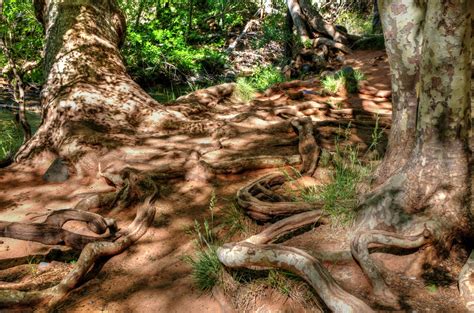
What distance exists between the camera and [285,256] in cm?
229

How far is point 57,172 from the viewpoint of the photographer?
4.50 m

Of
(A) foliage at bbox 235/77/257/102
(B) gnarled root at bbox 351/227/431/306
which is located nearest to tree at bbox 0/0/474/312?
(B) gnarled root at bbox 351/227/431/306

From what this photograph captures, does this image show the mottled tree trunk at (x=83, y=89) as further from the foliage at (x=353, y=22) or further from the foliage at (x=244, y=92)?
the foliage at (x=353, y=22)

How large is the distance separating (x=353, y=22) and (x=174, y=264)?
15851mm

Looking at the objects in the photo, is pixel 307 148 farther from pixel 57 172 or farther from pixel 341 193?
pixel 57 172

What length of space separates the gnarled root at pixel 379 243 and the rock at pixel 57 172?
11.6 ft

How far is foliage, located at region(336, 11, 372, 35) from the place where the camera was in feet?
51.6

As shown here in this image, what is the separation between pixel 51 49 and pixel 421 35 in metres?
5.44

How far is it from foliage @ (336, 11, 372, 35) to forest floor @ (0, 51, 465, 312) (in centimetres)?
1365

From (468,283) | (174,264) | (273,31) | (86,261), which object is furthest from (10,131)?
(273,31)

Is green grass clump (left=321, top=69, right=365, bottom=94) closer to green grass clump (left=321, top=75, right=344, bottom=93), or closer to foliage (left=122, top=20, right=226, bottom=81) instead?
green grass clump (left=321, top=75, right=344, bottom=93)

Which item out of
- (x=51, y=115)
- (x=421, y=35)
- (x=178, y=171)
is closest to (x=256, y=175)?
(x=178, y=171)

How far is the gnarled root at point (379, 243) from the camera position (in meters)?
2.13

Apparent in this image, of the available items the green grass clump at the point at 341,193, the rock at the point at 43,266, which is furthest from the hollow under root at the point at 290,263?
the rock at the point at 43,266
